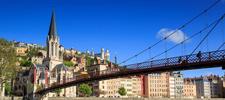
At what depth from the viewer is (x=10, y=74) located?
7144cm

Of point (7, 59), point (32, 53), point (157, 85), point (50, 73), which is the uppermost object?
point (32, 53)

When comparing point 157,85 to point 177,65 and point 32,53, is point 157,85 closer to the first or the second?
point 32,53

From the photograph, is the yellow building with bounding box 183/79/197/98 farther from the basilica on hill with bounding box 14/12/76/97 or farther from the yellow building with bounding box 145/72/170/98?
the basilica on hill with bounding box 14/12/76/97

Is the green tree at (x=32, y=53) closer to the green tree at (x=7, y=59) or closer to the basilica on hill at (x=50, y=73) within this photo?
the basilica on hill at (x=50, y=73)

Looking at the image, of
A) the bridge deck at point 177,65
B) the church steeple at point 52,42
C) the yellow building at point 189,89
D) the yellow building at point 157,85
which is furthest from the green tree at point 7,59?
the yellow building at point 189,89

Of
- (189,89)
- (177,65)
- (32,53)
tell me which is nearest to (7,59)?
(177,65)

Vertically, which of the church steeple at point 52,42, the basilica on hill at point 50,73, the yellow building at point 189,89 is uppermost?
the church steeple at point 52,42

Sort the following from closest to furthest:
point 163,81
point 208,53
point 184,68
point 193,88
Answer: point 208,53 < point 184,68 < point 163,81 < point 193,88

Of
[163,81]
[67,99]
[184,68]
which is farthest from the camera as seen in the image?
[163,81]

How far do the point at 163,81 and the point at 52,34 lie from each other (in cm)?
5337

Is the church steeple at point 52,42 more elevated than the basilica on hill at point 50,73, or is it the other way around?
the church steeple at point 52,42

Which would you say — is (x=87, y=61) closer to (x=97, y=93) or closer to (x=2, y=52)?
(x=97, y=93)

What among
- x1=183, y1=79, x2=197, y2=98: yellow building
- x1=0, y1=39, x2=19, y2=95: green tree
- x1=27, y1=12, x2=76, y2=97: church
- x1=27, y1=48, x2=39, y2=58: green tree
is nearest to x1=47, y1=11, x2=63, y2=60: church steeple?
x1=27, y1=12, x2=76, y2=97: church

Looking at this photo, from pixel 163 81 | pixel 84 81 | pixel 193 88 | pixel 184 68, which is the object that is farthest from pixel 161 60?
pixel 193 88
